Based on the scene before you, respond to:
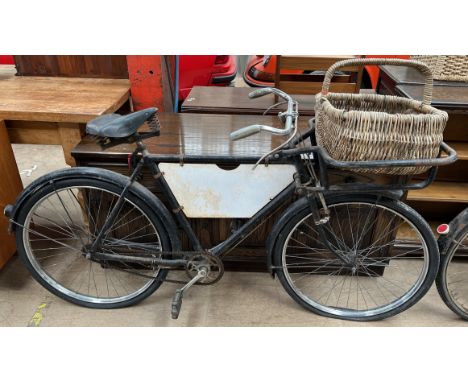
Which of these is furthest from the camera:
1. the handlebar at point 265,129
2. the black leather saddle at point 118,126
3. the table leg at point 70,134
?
the table leg at point 70,134

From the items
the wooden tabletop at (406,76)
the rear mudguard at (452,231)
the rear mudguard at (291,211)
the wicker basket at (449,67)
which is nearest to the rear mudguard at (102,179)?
the rear mudguard at (291,211)

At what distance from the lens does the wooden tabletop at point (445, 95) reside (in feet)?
6.39

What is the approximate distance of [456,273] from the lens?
7.52 feet

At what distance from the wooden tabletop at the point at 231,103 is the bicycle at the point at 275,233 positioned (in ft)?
1.55

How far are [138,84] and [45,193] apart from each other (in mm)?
987

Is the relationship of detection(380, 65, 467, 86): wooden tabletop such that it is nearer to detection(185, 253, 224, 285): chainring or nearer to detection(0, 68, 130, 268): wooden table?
detection(185, 253, 224, 285): chainring

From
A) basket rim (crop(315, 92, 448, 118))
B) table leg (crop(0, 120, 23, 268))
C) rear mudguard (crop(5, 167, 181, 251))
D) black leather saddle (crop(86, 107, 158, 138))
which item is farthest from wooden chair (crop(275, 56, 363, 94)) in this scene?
table leg (crop(0, 120, 23, 268))

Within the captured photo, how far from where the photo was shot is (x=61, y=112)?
2.06 m

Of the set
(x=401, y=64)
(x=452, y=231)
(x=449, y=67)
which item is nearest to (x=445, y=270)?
(x=452, y=231)

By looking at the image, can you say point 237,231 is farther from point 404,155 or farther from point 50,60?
point 50,60

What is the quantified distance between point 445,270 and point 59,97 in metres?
2.45

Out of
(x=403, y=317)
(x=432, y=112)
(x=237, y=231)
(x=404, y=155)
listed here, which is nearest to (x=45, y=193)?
(x=237, y=231)

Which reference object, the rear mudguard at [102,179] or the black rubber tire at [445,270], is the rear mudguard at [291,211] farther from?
the rear mudguard at [102,179]

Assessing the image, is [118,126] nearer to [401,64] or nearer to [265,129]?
[265,129]
